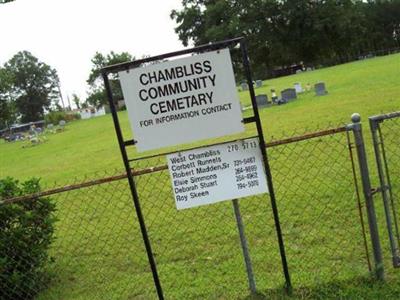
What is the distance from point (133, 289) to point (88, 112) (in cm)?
8088

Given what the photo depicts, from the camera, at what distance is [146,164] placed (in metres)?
13.9

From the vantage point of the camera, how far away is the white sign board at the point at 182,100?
408 centimetres

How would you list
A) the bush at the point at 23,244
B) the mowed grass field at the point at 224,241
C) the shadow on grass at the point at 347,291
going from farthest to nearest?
1. the bush at the point at 23,244
2. the mowed grass field at the point at 224,241
3. the shadow on grass at the point at 347,291

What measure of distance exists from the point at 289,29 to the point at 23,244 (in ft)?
249

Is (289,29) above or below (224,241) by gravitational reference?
above

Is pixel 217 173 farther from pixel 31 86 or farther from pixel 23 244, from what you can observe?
pixel 31 86

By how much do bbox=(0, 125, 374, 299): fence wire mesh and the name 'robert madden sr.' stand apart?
0.84 m

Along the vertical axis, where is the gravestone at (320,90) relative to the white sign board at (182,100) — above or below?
below

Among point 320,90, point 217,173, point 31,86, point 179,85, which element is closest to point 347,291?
point 217,173

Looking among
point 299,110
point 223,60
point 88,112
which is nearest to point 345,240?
point 223,60

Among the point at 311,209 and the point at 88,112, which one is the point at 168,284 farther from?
the point at 88,112

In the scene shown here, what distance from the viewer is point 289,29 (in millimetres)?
76938

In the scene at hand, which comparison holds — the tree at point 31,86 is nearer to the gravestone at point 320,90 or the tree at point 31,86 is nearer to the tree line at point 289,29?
the tree line at point 289,29

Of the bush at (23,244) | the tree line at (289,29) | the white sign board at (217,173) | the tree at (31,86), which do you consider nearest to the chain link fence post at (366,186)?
the white sign board at (217,173)
